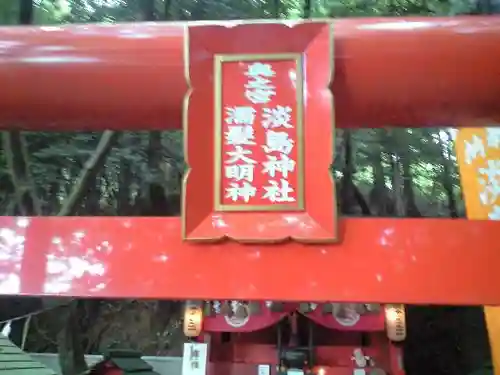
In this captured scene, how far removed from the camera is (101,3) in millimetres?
5293

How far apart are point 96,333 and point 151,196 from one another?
6.14ft

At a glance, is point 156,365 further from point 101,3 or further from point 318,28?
point 318,28

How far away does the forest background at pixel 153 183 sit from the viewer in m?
4.77

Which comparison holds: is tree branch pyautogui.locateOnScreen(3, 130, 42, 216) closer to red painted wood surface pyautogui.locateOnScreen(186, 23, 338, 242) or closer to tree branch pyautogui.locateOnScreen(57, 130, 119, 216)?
tree branch pyautogui.locateOnScreen(57, 130, 119, 216)

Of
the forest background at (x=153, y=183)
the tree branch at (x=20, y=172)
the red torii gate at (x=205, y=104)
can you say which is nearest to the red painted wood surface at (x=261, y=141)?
the red torii gate at (x=205, y=104)

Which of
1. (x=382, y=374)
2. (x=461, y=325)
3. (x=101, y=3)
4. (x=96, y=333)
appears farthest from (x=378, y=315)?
(x=101, y=3)

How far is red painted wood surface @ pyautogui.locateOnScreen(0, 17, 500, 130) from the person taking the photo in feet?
6.11

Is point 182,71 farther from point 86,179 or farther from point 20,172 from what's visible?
point 20,172

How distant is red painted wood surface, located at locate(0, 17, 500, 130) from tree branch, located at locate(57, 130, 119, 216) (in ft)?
7.58

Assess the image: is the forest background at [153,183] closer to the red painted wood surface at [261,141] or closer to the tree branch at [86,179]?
the tree branch at [86,179]

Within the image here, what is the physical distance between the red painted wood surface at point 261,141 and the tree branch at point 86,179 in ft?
8.60

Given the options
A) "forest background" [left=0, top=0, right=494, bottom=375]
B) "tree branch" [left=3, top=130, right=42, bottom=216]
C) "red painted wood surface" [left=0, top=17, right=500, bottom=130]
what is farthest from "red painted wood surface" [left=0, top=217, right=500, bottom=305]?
"tree branch" [left=3, top=130, right=42, bottom=216]

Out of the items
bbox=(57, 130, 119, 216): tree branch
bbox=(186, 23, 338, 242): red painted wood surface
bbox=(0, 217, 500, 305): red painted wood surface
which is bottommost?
bbox=(0, 217, 500, 305): red painted wood surface

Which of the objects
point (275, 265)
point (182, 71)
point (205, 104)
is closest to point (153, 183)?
point (182, 71)
